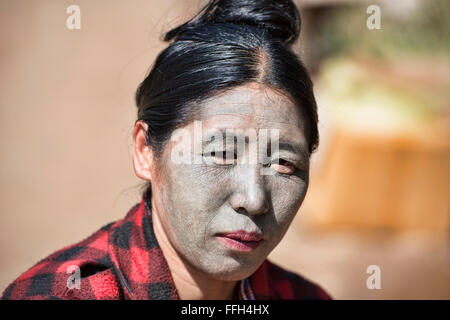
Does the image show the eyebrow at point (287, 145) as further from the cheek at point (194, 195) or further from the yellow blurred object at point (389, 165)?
the yellow blurred object at point (389, 165)

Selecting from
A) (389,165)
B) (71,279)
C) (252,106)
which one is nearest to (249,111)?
(252,106)

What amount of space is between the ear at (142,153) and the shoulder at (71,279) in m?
0.30

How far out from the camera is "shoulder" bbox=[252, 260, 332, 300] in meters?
2.31

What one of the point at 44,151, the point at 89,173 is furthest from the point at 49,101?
the point at 89,173

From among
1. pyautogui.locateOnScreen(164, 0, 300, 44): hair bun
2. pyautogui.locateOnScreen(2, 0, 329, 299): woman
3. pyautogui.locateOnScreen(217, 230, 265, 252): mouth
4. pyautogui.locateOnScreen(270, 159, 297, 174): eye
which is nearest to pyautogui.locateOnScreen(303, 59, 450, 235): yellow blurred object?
pyautogui.locateOnScreen(164, 0, 300, 44): hair bun

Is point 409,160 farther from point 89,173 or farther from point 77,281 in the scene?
point 77,281

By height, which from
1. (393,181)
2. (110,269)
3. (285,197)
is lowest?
(393,181)

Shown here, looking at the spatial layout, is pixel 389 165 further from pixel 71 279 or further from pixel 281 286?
pixel 71 279

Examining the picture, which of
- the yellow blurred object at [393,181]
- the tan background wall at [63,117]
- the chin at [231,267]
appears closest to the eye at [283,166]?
the chin at [231,267]

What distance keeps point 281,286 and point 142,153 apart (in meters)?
0.86

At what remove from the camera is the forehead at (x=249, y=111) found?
6.06ft

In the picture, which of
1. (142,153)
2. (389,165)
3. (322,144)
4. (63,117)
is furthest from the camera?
(63,117)

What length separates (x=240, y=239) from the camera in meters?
1.86

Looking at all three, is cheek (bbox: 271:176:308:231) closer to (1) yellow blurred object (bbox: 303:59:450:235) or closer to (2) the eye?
(2) the eye
